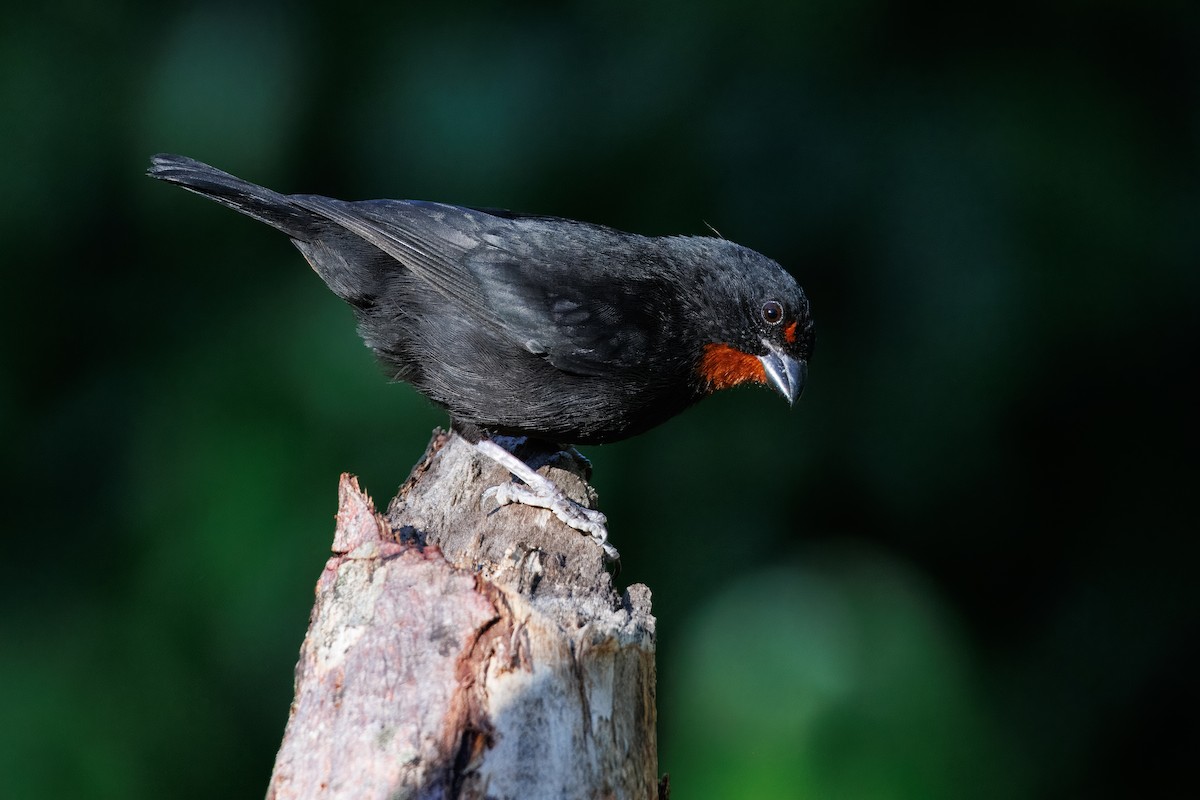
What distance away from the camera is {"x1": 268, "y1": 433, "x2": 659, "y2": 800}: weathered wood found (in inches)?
75.3

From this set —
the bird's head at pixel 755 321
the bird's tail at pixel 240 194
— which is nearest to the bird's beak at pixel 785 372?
the bird's head at pixel 755 321

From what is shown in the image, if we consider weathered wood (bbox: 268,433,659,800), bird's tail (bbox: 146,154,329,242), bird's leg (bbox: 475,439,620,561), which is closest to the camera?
weathered wood (bbox: 268,433,659,800)

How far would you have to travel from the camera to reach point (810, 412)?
167 inches

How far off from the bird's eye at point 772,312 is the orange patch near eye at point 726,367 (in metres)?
0.16

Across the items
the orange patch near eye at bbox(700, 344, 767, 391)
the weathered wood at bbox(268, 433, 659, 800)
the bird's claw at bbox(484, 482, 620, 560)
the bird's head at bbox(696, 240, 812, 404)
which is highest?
the bird's head at bbox(696, 240, 812, 404)

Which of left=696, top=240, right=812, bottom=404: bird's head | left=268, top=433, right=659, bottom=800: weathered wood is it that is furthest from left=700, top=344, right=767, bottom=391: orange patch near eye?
left=268, top=433, right=659, bottom=800: weathered wood

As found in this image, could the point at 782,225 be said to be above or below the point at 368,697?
above

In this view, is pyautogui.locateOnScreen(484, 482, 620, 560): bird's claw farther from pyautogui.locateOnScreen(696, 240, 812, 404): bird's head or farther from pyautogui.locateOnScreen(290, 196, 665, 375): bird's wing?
pyautogui.locateOnScreen(696, 240, 812, 404): bird's head

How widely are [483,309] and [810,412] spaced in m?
1.41

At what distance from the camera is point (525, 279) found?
11.7ft

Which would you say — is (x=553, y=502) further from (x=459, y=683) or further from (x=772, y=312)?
(x=459, y=683)

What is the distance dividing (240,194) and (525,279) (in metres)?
1.03

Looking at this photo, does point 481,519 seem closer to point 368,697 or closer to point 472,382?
point 472,382

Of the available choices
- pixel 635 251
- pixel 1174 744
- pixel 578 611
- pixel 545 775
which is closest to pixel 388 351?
pixel 635 251
